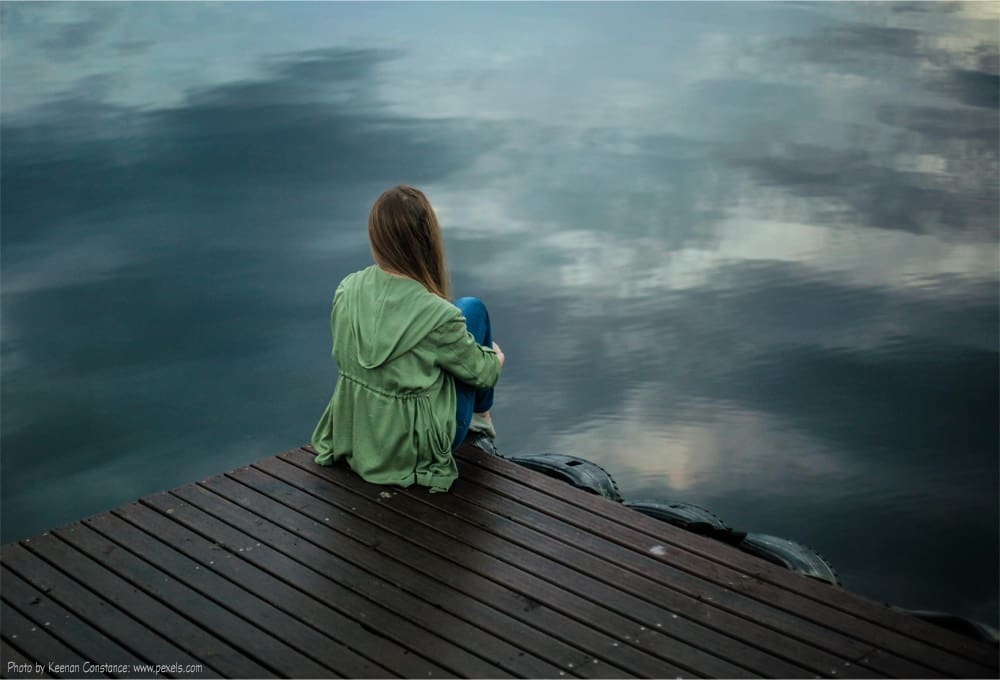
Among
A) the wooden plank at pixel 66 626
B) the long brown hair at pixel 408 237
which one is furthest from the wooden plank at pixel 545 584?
the wooden plank at pixel 66 626

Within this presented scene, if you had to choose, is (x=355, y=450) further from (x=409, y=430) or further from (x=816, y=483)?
(x=816, y=483)

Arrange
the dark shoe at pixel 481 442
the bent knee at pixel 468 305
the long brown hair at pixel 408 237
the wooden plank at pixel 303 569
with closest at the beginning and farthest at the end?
the wooden plank at pixel 303 569, the long brown hair at pixel 408 237, the bent knee at pixel 468 305, the dark shoe at pixel 481 442

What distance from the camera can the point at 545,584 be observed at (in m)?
3.25

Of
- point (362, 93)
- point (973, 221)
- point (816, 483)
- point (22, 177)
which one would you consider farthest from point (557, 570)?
point (362, 93)

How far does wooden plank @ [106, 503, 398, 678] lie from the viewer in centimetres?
292

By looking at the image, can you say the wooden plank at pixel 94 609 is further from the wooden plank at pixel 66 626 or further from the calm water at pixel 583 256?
the calm water at pixel 583 256

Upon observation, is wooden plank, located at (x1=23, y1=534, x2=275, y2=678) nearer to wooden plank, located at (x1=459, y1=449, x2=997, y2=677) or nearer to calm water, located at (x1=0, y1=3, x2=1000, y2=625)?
wooden plank, located at (x1=459, y1=449, x2=997, y2=677)

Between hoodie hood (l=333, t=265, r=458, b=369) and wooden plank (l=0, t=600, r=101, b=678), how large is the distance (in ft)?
4.04

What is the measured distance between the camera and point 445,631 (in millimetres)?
3031

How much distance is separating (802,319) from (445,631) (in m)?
5.52

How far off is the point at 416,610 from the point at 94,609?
888 millimetres

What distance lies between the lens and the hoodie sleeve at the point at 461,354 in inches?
143

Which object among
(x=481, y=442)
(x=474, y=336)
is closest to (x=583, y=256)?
(x=481, y=442)

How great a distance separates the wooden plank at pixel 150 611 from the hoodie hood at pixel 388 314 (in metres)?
0.99
